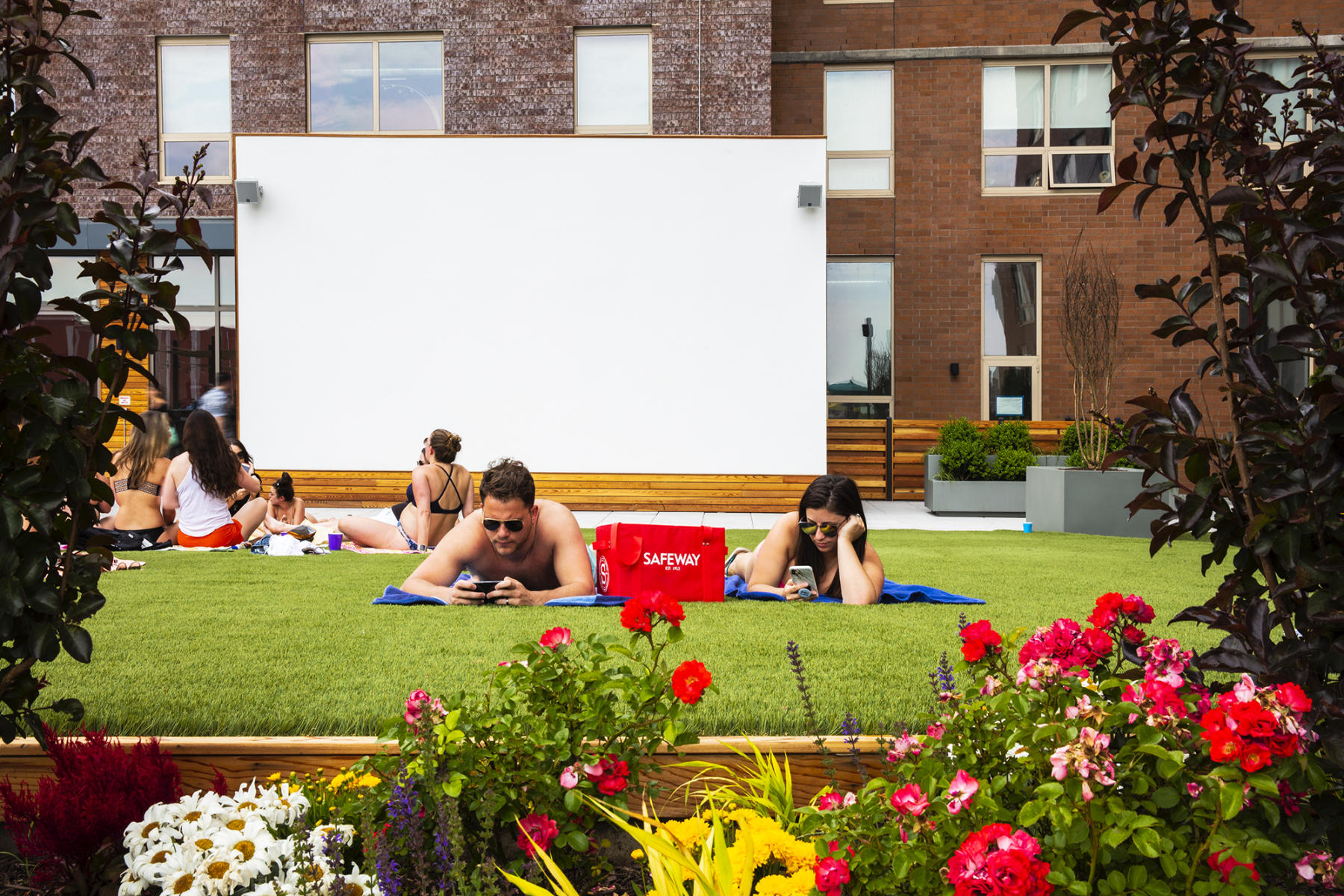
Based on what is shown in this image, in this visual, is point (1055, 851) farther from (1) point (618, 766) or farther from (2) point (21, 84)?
(2) point (21, 84)

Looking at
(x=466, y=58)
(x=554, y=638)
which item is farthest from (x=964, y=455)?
(x=554, y=638)

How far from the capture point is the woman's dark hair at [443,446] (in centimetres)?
835

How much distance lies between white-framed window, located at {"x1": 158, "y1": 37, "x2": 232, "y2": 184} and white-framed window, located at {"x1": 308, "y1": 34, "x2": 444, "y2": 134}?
157 centimetres

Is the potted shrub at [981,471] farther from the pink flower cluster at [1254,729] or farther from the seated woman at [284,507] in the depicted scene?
the pink flower cluster at [1254,729]

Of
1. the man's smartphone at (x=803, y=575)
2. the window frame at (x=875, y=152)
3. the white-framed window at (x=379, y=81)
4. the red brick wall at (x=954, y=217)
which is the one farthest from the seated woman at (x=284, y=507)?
the window frame at (x=875, y=152)

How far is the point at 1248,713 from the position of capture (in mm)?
1381

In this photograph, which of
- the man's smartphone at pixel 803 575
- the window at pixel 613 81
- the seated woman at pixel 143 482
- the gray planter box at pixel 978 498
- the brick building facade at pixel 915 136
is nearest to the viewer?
the man's smartphone at pixel 803 575

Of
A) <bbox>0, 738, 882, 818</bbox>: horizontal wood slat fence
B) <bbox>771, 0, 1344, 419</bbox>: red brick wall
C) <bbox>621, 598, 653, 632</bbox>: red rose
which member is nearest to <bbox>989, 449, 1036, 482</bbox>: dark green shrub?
<bbox>771, 0, 1344, 419</bbox>: red brick wall

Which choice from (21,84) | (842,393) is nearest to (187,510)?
(21,84)

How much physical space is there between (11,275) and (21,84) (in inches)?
15.7

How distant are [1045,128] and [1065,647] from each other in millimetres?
17090

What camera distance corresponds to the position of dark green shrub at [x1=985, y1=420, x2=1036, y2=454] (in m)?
14.4

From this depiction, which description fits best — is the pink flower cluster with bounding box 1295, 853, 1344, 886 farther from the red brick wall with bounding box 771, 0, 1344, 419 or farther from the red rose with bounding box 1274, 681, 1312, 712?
the red brick wall with bounding box 771, 0, 1344, 419

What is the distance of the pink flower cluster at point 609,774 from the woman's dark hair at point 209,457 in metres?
7.39
